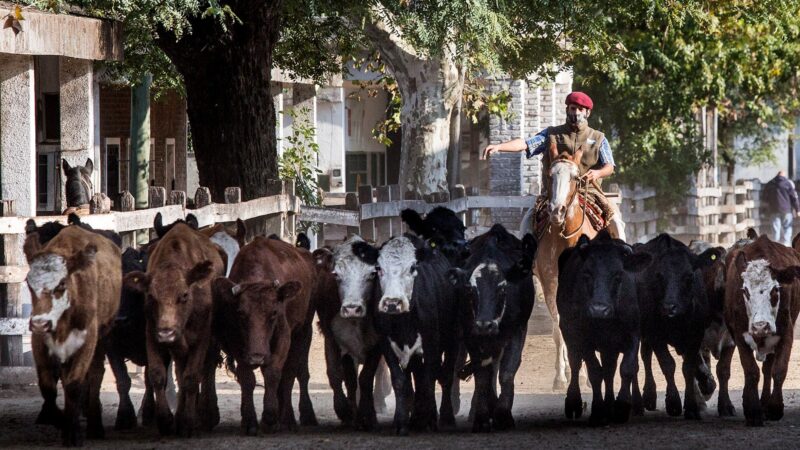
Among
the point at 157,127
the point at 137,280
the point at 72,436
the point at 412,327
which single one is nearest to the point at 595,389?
the point at 412,327

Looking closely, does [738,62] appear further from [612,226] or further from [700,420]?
[700,420]

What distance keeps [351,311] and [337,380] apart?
104cm

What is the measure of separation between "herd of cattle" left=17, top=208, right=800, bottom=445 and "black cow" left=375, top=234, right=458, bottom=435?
14mm

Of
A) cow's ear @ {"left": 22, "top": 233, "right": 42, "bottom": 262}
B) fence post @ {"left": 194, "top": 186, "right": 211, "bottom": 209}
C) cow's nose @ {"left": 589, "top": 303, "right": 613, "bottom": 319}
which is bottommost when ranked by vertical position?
cow's nose @ {"left": 589, "top": 303, "right": 613, "bottom": 319}

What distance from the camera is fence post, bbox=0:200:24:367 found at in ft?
50.5

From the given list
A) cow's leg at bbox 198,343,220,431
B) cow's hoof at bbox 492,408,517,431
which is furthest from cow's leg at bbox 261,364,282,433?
cow's hoof at bbox 492,408,517,431

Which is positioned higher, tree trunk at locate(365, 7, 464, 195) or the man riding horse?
tree trunk at locate(365, 7, 464, 195)

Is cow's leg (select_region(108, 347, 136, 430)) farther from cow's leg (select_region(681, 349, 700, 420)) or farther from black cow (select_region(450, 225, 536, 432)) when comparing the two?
cow's leg (select_region(681, 349, 700, 420))

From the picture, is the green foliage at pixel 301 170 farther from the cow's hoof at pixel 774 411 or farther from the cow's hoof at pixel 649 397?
the cow's hoof at pixel 774 411

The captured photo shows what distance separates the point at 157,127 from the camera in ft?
98.1

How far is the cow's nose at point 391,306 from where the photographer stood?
12.2 m

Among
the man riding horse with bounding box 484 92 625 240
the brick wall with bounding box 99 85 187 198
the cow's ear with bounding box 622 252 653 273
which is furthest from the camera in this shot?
the brick wall with bounding box 99 85 187 198

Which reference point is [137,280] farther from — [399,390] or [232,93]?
[232,93]

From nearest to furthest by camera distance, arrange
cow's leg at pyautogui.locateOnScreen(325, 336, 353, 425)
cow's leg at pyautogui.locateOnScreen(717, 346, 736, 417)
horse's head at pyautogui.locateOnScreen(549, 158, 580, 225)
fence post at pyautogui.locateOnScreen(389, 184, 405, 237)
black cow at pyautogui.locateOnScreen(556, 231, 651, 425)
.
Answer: black cow at pyautogui.locateOnScreen(556, 231, 651, 425) → cow's leg at pyautogui.locateOnScreen(325, 336, 353, 425) → cow's leg at pyautogui.locateOnScreen(717, 346, 736, 417) → horse's head at pyautogui.locateOnScreen(549, 158, 580, 225) → fence post at pyautogui.locateOnScreen(389, 184, 405, 237)
